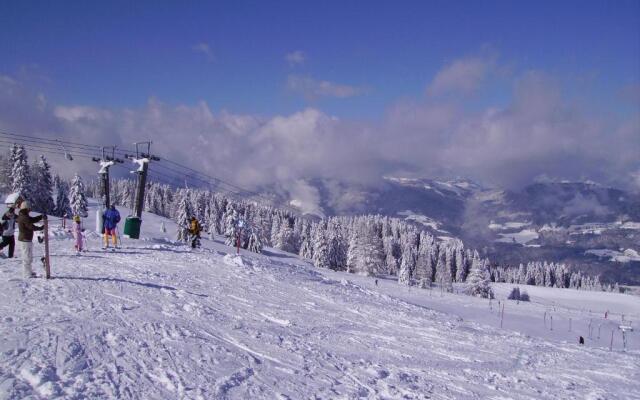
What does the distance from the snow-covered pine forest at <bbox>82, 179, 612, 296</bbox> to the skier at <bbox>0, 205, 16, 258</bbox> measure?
6075cm

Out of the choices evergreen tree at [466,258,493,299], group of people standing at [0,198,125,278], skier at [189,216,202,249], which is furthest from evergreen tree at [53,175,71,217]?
evergreen tree at [466,258,493,299]

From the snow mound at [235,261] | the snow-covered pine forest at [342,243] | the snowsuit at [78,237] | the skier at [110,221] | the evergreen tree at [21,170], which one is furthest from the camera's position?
the snow-covered pine forest at [342,243]

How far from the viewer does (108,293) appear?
12.0m

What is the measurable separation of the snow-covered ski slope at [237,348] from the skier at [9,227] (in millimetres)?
1479

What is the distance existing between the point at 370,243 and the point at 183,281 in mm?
66107

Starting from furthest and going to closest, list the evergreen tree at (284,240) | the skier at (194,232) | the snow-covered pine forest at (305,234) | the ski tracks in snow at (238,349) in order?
the evergreen tree at (284,240) < the snow-covered pine forest at (305,234) < the skier at (194,232) < the ski tracks in snow at (238,349)

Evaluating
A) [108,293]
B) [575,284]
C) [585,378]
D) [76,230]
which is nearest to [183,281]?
[108,293]

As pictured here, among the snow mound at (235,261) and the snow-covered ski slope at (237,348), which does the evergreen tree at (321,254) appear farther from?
the snow-covered ski slope at (237,348)

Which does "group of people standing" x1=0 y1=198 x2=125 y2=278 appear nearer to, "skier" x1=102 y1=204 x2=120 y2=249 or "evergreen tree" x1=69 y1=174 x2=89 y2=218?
"skier" x1=102 y1=204 x2=120 y2=249

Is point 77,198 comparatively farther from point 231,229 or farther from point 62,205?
point 231,229

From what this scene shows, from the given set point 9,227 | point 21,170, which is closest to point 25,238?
point 9,227

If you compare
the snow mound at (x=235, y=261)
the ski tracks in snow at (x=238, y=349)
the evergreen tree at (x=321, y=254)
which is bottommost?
the evergreen tree at (x=321, y=254)

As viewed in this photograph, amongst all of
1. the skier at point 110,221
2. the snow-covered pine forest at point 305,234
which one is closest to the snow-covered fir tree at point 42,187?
the snow-covered pine forest at point 305,234

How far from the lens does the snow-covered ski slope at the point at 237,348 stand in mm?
6977
